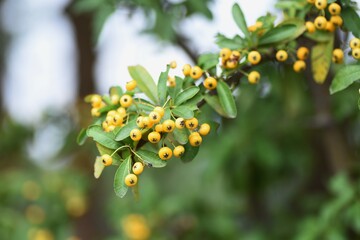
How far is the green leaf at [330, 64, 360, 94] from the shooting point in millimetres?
1052

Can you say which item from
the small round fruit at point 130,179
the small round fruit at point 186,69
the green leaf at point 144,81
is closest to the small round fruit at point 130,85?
the green leaf at point 144,81

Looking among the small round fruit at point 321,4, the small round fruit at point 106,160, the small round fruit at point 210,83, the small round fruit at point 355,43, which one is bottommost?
the small round fruit at point 210,83

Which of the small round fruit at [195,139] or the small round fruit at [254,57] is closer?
the small round fruit at [195,139]

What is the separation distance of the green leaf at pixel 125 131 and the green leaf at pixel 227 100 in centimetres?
23

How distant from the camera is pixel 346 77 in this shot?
1064 millimetres

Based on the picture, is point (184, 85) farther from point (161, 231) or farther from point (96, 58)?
point (96, 58)

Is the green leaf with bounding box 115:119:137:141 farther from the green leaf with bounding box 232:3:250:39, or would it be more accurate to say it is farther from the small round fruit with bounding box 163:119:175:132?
the green leaf with bounding box 232:3:250:39

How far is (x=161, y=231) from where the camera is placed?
2.51 metres

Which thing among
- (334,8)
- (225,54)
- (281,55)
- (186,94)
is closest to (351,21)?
(334,8)

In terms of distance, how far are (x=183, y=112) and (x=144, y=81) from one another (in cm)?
19

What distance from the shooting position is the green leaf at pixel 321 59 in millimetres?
1178

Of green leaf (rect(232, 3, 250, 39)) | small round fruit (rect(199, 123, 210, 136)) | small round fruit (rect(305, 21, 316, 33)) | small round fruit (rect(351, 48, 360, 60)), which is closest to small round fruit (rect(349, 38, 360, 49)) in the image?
small round fruit (rect(351, 48, 360, 60))

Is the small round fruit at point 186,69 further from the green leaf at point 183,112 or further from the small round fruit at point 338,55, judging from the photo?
the small round fruit at point 338,55

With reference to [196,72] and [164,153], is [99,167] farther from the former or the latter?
[196,72]
